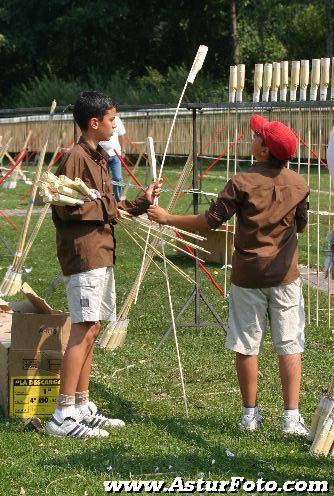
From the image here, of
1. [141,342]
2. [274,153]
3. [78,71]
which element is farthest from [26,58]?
[274,153]

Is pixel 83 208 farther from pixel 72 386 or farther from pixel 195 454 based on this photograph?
pixel 195 454

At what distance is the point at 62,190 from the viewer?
5.77 metres

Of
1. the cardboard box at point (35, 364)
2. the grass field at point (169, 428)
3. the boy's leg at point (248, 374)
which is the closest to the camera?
the grass field at point (169, 428)

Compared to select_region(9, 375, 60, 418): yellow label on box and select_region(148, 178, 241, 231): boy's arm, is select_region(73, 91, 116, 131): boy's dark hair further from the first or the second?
select_region(9, 375, 60, 418): yellow label on box

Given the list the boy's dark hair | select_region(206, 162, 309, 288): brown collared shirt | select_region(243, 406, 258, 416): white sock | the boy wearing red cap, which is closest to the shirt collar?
the boy's dark hair

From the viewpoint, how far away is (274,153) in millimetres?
5945

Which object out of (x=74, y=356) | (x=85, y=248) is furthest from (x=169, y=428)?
(x=85, y=248)

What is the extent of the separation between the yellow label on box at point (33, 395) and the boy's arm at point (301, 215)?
175cm

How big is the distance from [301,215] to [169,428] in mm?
1467

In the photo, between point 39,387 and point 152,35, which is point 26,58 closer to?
point 152,35

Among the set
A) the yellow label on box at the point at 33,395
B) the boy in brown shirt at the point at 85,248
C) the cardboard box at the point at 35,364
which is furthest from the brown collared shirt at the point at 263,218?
the yellow label on box at the point at 33,395

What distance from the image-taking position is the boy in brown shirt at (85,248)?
19.7 feet

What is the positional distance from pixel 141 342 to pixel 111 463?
122 inches
